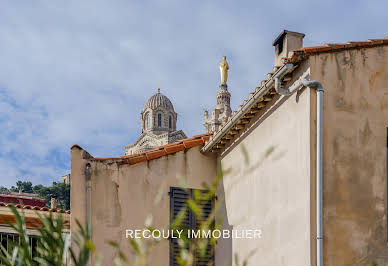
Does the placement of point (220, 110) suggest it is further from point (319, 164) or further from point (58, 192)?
point (319, 164)

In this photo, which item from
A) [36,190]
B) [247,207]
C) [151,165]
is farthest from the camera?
[36,190]

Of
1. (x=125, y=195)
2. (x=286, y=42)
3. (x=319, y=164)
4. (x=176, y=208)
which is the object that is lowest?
(x=176, y=208)

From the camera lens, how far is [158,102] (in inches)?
3610

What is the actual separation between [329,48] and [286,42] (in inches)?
77.3

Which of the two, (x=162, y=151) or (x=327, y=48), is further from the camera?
(x=162, y=151)

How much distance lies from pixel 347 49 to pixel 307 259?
9.70 feet

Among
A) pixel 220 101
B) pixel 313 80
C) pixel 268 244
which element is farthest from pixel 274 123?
pixel 220 101

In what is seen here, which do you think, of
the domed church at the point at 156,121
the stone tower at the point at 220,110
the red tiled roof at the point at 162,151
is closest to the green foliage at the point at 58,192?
the domed church at the point at 156,121

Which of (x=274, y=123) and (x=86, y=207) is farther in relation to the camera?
(x=86, y=207)

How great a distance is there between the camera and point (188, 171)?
1159 cm

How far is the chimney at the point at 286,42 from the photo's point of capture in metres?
10.5

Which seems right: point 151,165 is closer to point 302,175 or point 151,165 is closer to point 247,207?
point 247,207

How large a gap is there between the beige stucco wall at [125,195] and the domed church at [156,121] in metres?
78.2

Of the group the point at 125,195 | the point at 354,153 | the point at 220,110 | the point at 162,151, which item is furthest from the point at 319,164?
the point at 220,110
